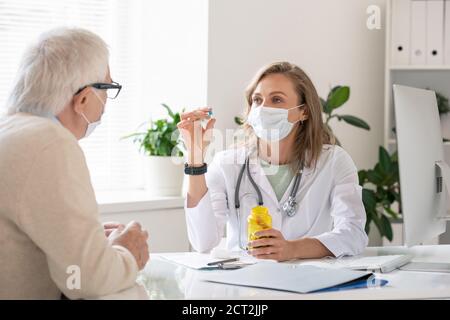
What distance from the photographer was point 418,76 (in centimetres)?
432

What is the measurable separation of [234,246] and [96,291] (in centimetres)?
107

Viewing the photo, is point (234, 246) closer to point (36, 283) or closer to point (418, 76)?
point (36, 283)

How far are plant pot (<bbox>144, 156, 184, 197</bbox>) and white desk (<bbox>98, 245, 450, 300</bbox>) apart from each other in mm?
1716

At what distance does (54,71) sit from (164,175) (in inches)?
84.8

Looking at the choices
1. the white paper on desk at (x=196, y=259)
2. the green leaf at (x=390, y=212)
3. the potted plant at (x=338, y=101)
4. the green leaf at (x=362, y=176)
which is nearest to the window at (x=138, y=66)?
the potted plant at (x=338, y=101)

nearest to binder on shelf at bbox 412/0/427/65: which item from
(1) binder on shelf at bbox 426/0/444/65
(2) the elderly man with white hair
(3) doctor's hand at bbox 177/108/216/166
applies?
(1) binder on shelf at bbox 426/0/444/65

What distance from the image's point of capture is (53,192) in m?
1.44

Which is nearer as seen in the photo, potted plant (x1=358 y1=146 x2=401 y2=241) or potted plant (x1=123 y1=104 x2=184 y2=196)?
potted plant (x1=123 y1=104 x2=184 y2=196)

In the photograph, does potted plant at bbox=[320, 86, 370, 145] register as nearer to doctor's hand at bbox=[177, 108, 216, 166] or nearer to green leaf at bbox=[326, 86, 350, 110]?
green leaf at bbox=[326, 86, 350, 110]

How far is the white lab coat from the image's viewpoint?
7.88ft

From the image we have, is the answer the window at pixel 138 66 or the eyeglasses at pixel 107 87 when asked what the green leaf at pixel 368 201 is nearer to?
the window at pixel 138 66

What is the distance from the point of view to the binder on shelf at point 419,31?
4.11 m

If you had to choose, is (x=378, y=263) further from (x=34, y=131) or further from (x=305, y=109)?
(x=34, y=131)

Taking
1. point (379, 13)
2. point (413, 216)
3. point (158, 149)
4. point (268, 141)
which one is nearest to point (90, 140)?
point (158, 149)
